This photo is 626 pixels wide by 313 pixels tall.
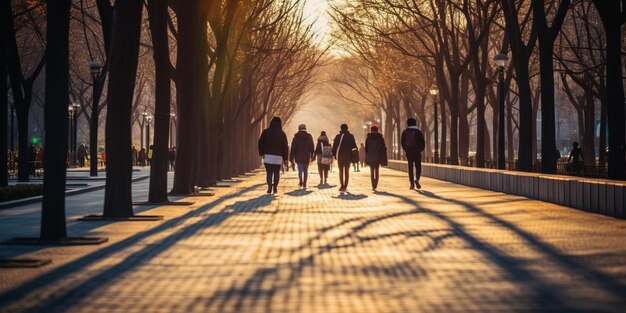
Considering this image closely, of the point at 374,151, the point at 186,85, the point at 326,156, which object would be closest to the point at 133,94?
the point at 186,85

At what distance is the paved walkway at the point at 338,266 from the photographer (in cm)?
912

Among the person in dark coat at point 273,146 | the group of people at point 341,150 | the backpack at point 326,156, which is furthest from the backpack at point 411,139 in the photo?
the backpack at point 326,156

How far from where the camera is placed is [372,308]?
8.72 meters

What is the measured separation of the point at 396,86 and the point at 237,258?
54695mm

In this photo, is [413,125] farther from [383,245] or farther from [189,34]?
[383,245]

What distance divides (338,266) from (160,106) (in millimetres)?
12810

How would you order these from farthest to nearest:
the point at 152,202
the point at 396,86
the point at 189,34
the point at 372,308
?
the point at 396,86
the point at 189,34
the point at 152,202
the point at 372,308

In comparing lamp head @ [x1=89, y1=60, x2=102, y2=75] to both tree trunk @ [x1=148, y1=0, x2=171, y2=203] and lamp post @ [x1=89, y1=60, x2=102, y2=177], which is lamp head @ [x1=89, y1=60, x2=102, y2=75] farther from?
tree trunk @ [x1=148, y1=0, x2=171, y2=203]

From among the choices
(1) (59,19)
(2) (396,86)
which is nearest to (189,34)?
(1) (59,19)

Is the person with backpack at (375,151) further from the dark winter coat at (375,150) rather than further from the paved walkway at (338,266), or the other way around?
the paved walkway at (338,266)

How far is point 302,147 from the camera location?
109ft

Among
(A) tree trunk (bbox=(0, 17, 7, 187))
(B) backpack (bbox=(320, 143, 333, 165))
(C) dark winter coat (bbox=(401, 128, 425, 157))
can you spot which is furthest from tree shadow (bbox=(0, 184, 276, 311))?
(B) backpack (bbox=(320, 143, 333, 165))

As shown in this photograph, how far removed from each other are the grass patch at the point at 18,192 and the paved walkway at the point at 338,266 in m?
5.04

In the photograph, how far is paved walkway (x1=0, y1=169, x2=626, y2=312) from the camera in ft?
29.9
